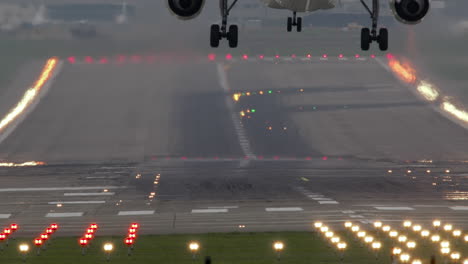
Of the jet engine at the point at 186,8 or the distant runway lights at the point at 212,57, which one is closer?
the jet engine at the point at 186,8

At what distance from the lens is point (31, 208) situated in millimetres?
86625

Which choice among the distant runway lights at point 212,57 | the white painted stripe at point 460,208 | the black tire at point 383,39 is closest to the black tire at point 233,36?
the black tire at point 383,39

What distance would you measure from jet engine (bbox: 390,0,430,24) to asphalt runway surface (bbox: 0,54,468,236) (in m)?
22.5

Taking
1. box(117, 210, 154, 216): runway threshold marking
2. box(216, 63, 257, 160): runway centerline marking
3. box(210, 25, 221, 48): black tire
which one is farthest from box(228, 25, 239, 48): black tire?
box(216, 63, 257, 160): runway centerline marking

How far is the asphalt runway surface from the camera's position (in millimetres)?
83688

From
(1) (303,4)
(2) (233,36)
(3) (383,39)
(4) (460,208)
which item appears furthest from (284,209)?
(1) (303,4)

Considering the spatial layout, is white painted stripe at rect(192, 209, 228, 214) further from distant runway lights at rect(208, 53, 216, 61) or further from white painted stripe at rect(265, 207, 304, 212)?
distant runway lights at rect(208, 53, 216, 61)

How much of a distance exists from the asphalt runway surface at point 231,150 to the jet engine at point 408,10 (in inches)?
884

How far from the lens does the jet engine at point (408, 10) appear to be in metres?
53.7

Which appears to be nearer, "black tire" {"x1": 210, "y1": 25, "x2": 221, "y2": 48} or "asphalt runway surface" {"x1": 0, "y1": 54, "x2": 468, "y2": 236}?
"black tire" {"x1": 210, "y1": 25, "x2": 221, "y2": 48}

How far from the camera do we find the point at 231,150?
131750mm

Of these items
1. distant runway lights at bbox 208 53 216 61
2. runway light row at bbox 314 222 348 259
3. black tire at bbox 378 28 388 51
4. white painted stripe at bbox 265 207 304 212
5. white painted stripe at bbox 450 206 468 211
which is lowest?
white painted stripe at bbox 450 206 468 211

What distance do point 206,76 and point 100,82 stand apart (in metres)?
Answer: 16.2

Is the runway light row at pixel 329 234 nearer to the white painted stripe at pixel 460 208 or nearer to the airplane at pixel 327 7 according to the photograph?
the airplane at pixel 327 7
